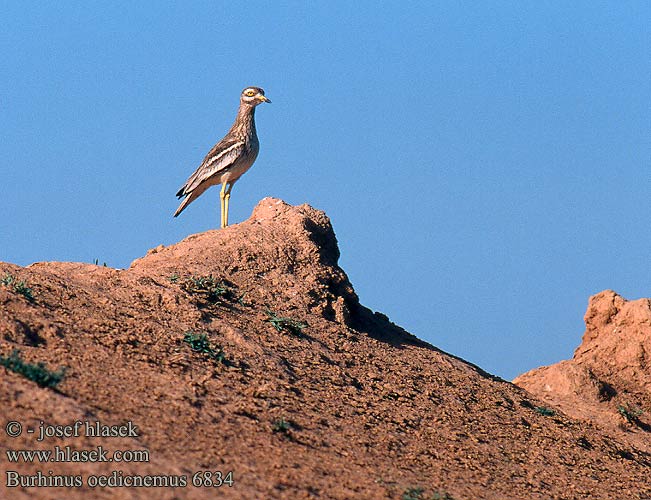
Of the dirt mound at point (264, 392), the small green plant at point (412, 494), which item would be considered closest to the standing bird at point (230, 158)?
the dirt mound at point (264, 392)

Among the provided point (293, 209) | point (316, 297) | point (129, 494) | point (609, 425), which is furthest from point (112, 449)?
point (609, 425)

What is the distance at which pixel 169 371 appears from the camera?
9969 millimetres

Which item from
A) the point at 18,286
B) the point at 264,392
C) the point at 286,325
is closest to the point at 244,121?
the point at 286,325

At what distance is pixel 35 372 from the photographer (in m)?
8.72

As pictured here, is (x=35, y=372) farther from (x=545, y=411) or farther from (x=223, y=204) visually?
(x=223, y=204)

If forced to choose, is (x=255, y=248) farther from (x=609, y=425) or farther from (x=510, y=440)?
(x=609, y=425)

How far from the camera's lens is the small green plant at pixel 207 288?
12203mm

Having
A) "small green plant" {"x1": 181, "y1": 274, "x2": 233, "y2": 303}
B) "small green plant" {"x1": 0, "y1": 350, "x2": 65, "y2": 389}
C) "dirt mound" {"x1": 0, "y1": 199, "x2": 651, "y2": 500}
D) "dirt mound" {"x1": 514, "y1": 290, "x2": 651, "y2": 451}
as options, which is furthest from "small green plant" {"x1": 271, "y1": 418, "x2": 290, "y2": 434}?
"dirt mound" {"x1": 514, "y1": 290, "x2": 651, "y2": 451}

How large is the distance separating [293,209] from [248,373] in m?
4.21

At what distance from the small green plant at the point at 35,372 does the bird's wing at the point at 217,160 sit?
8.31 m

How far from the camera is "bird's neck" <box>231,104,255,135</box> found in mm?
17422

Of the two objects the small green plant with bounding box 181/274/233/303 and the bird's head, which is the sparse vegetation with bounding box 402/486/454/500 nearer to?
the small green plant with bounding box 181/274/233/303

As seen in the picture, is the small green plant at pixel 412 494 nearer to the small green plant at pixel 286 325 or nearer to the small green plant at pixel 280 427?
the small green plant at pixel 280 427

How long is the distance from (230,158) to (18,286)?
259 inches
